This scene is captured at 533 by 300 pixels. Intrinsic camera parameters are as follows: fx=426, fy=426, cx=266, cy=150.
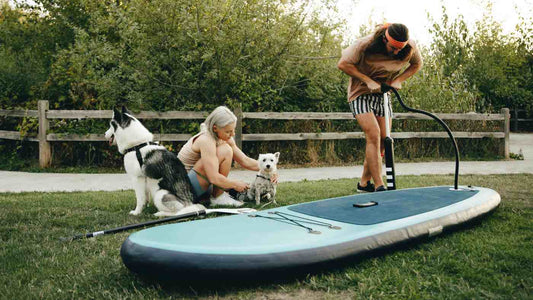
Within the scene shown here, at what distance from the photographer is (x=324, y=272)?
2.27 m

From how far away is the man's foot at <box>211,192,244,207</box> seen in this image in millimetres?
4176

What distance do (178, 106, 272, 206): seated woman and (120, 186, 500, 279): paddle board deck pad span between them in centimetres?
110

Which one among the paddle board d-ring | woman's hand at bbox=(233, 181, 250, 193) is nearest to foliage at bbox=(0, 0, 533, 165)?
woman's hand at bbox=(233, 181, 250, 193)

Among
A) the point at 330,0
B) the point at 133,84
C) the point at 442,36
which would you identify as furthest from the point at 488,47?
the point at 133,84

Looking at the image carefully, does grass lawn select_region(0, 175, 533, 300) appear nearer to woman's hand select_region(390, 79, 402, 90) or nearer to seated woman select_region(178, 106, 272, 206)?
seated woman select_region(178, 106, 272, 206)

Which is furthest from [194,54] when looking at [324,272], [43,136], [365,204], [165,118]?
[324,272]

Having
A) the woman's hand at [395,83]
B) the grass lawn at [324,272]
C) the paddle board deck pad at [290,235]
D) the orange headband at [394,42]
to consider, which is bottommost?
the grass lawn at [324,272]

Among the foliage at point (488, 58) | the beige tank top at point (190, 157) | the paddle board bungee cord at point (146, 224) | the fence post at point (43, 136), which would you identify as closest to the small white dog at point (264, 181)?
the beige tank top at point (190, 157)

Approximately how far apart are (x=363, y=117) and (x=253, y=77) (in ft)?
11.8

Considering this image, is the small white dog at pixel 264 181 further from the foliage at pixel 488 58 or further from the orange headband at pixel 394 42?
the foliage at pixel 488 58

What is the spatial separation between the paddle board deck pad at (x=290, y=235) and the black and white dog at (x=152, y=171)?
1068 millimetres

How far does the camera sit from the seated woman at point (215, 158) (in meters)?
3.84

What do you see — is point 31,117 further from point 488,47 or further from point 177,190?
point 488,47

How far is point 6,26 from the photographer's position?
464 inches
